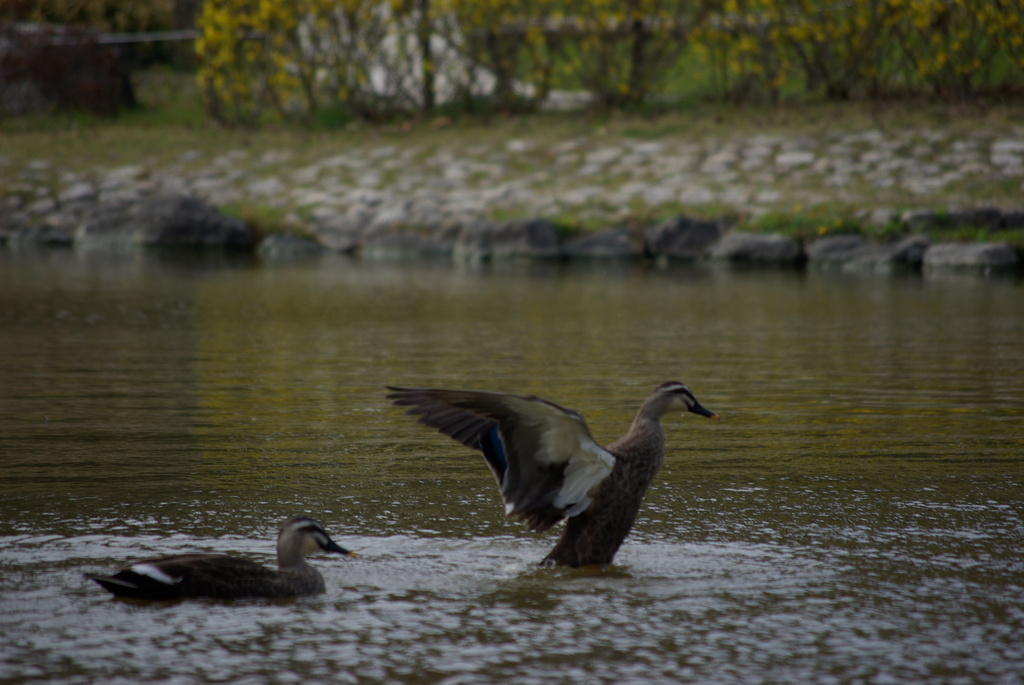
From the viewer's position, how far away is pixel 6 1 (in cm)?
2448

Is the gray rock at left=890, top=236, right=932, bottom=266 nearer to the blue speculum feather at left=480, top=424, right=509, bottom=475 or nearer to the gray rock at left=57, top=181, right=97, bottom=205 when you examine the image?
the gray rock at left=57, top=181, right=97, bottom=205

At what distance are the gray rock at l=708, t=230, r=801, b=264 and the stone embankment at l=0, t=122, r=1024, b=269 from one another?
0.04ft

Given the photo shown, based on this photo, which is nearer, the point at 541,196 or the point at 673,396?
the point at 673,396

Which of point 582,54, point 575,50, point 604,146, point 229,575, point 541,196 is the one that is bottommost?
point 229,575

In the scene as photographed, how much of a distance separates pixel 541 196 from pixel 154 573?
1457 centimetres

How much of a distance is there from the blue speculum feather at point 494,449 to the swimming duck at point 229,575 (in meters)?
0.60

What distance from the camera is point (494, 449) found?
468 cm

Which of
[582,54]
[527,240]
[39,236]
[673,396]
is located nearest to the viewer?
[673,396]

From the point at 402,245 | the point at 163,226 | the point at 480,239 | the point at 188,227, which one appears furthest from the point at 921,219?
the point at 163,226

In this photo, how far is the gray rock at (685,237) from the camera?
1712cm

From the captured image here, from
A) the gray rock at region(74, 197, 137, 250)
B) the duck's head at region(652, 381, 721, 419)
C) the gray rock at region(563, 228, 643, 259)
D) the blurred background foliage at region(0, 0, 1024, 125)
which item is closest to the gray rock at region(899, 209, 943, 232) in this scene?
the gray rock at region(563, 228, 643, 259)

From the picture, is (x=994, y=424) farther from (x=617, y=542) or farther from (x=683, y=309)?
(x=683, y=309)

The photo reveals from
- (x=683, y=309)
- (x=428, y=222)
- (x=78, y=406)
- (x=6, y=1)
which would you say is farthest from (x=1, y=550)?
(x=6, y=1)

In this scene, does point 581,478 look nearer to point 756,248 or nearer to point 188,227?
point 756,248
